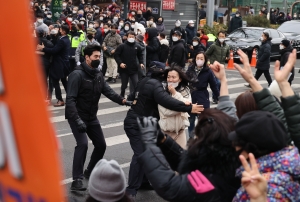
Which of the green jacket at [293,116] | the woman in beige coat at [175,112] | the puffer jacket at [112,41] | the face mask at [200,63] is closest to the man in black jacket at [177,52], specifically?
the puffer jacket at [112,41]

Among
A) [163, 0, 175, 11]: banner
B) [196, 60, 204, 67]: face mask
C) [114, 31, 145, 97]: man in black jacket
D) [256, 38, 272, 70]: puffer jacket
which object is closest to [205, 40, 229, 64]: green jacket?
[114, 31, 145, 97]: man in black jacket

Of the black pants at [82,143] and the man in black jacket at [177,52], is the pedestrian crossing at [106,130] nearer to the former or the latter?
the black pants at [82,143]

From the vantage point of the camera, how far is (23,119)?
4.25 feet

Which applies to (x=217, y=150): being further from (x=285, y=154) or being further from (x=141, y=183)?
(x=141, y=183)

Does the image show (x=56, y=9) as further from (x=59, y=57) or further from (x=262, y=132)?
(x=262, y=132)

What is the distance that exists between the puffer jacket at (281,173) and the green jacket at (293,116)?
41 cm

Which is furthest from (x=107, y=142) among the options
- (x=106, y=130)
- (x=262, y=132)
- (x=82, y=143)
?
(x=262, y=132)

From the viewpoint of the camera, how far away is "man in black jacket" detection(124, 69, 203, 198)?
6484 millimetres

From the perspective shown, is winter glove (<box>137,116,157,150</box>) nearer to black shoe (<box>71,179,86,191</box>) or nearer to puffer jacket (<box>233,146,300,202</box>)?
puffer jacket (<box>233,146,300,202</box>)

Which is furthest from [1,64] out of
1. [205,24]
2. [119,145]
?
[205,24]

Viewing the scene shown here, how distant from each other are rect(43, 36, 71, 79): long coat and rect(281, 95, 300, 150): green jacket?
1001 cm

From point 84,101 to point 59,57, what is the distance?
6374mm

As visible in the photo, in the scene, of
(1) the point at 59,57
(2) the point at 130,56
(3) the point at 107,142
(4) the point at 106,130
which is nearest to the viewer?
(3) the point at 107,142

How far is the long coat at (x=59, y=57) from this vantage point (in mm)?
13008
